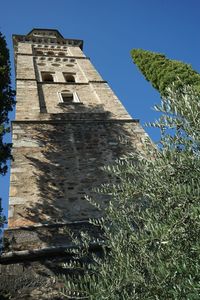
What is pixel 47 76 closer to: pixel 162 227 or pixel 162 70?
pixel 162 70

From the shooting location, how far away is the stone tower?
6336 mm

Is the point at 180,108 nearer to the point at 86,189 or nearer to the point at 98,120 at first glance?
the point at 86,189

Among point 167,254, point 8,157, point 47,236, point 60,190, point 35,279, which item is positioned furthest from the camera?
point 60,190

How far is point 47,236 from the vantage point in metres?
6.98

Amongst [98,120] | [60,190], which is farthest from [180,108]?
[98,120]

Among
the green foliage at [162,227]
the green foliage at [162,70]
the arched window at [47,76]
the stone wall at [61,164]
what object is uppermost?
the arched window at [47,76]

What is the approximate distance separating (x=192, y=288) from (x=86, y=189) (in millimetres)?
5539

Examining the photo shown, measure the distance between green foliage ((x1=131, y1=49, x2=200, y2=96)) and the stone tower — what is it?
163 cm

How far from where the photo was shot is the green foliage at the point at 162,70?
37.2ft

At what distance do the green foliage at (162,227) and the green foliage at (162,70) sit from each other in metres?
5.49

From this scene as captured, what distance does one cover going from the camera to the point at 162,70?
12797mm

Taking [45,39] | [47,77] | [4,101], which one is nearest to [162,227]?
[4,101]

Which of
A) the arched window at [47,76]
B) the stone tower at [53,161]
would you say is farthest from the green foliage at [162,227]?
the arched window at [47,76]

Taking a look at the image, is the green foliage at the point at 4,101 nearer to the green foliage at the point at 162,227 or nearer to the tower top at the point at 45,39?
the green foliage at the point at 162,227
